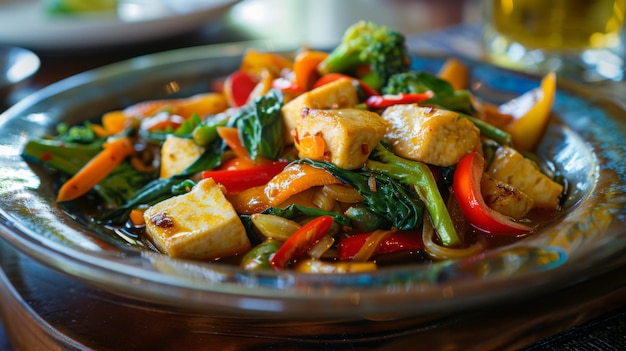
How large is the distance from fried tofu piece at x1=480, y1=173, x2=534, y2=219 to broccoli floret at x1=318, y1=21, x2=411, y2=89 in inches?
25.4

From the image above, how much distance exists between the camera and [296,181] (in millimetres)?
1963

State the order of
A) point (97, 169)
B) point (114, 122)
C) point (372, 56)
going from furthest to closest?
1. point (114, 122)
2. point (372, 56)
3. point (97, 169)

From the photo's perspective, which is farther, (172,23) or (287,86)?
(172,23)

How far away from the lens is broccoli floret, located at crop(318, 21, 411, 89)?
97.3 inches

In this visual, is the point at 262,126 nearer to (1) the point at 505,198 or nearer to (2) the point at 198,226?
(2) the point at 198,226

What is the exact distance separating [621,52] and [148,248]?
3602 mm

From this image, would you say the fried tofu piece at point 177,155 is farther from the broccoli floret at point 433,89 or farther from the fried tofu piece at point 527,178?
the fried tofu piece at point 527,178

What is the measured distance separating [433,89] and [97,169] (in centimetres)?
126

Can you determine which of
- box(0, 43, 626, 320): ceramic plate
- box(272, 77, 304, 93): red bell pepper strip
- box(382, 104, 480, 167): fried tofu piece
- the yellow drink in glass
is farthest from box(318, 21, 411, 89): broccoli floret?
the yellow drink in glass

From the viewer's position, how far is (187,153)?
7.52 ft

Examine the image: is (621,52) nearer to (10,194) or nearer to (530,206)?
(530,206)

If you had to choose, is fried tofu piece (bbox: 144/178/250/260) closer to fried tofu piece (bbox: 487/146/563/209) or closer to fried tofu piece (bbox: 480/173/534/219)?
fried tofu piece (bbox: 480/173/534/219)

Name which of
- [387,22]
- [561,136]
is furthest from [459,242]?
[387,22]

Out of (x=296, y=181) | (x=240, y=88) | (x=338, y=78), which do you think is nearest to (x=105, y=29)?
(x=240, y=88)
